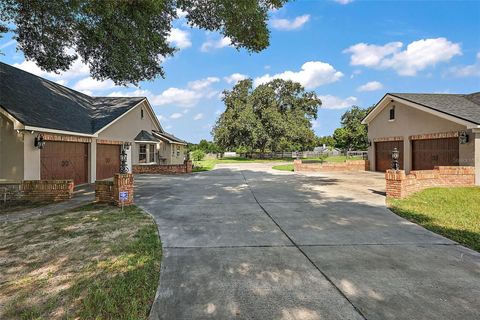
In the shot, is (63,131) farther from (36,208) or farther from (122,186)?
(122,186)

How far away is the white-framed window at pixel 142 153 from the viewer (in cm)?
2031

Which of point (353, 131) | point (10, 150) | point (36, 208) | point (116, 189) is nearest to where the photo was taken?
point (36, 208)

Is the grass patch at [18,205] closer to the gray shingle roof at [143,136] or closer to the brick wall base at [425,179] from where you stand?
the gray shingle roof at [143,136]

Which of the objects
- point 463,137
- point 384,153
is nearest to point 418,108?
point 463,137

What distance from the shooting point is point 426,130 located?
15133 millimetres

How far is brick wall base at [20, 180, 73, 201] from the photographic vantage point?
9.34 metres

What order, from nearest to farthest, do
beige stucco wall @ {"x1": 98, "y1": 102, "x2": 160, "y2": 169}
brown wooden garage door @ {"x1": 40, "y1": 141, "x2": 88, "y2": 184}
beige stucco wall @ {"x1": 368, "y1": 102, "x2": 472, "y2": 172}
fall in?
brown wooden garage door @ {"x1": 40, "y1": 141, "x2": 88, "y2": 184}
beige stucco wall @ {"x1": 368, "y1": 102, "x2": 472, "y2": 172}
beige stucco wall @ {"x1": 98, "y1": 102, "x2": 160, "y2": 169}

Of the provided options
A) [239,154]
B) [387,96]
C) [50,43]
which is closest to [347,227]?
[50,43]

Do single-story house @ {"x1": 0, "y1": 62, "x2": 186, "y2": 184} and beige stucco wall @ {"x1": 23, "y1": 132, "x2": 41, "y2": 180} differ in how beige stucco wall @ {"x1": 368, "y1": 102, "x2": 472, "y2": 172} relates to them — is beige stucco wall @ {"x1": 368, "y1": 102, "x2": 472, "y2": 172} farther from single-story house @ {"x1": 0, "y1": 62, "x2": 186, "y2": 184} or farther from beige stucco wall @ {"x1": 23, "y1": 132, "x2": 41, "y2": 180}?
beige stucco wall @ {"x1": 23, "y1": 132, "x2": 41, "y2": 180}

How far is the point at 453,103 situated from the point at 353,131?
39.4 metres

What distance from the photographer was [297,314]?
288 centimetres

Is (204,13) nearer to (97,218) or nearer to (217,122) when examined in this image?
(97,218)

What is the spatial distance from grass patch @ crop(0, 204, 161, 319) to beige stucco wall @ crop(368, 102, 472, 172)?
14.5 metres

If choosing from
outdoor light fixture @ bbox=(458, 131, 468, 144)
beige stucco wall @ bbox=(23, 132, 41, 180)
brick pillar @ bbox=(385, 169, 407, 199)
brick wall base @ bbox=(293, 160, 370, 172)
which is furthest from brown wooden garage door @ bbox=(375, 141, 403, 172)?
beige stucco wall @ bbox=(23, 132, 41, 180)
